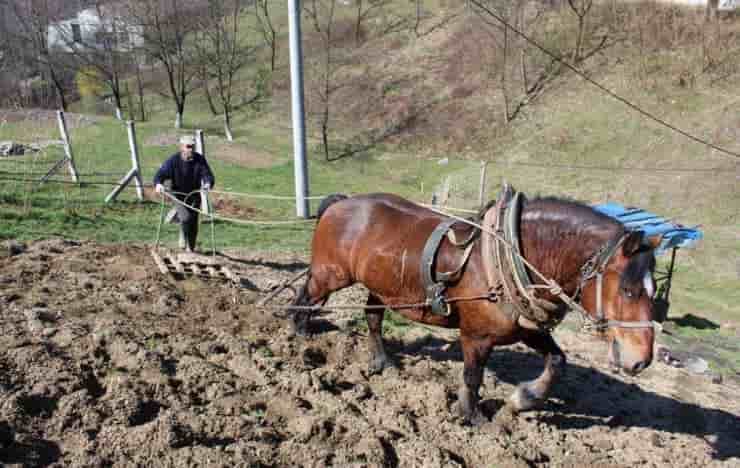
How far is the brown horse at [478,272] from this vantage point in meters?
3.38

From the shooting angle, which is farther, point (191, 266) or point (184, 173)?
point (184, 173)

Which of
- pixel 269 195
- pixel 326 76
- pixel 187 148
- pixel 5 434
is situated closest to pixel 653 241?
pixel 5 434

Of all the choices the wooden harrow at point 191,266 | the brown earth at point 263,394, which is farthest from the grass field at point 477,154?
the brown earth at point 263,394

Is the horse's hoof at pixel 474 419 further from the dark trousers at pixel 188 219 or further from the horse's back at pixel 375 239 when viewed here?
the dark trousers at pixel 188 219

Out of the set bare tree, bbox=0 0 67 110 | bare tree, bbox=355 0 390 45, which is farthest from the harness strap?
bare tree, bbox=355 0 390 45

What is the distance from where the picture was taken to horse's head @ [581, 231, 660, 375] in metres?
3.32

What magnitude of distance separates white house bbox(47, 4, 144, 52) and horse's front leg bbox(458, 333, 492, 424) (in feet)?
105

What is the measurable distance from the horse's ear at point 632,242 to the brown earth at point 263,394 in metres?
1.61

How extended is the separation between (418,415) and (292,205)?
11616mm

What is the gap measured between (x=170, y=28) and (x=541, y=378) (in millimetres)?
33973

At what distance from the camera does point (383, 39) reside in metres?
38.8

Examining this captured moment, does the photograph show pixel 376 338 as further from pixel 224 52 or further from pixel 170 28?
pixel 170 28

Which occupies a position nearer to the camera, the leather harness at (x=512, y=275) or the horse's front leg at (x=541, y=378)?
the leather harness at (x=512, y=275)

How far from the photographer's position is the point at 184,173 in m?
7.34
